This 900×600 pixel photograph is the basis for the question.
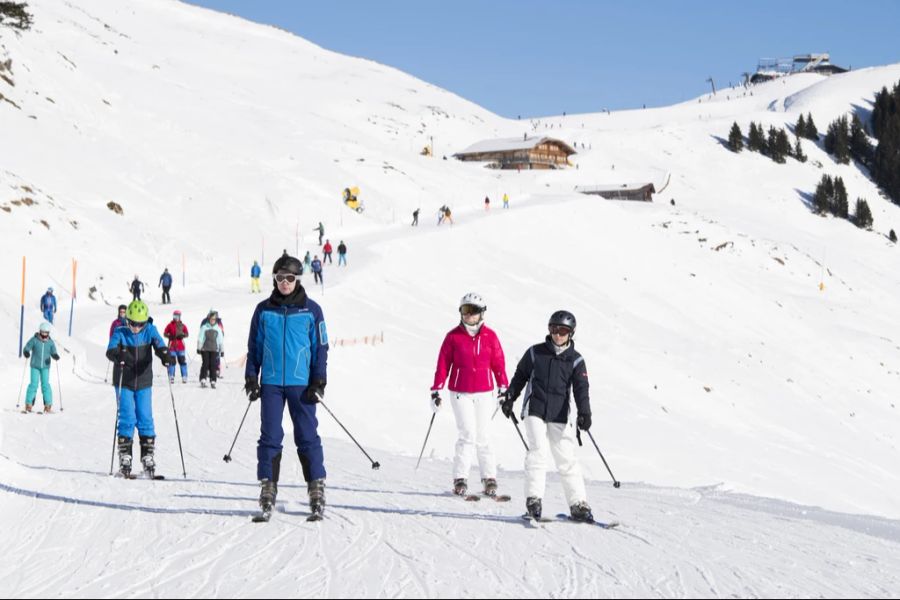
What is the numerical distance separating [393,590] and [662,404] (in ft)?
71.5

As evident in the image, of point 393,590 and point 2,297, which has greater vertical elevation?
point 2,297

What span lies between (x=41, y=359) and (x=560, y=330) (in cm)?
1092

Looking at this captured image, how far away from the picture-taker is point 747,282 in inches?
2032

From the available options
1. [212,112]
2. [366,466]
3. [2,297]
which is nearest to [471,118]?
[212,112]

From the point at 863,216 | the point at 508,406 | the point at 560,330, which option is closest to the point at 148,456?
the point at 508,406

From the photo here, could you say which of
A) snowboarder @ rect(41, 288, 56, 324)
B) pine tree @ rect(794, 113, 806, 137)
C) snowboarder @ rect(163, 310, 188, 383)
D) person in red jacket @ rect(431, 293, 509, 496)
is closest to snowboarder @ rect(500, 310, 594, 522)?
person in red jacket @ rect(431, 293, 509, 496)

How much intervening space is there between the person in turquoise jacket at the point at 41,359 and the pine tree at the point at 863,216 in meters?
82.6

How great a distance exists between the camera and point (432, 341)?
1133 inches

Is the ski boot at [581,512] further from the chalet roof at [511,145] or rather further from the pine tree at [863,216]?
the chalet roof at [511,145]

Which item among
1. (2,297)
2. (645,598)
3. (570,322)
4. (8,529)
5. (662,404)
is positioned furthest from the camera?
(662,404)

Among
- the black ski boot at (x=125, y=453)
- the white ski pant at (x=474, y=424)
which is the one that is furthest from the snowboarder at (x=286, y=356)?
the black ski boot at (x=125, y=453)

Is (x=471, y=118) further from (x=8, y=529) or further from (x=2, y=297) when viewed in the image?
(x=8, y=529)

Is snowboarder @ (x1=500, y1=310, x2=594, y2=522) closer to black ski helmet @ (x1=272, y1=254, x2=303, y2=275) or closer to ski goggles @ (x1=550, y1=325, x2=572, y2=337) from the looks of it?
ski goggles @ (x1=550, y1=325, x2=572, y2=337)

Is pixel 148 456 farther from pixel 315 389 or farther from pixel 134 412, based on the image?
pixel 315 389
